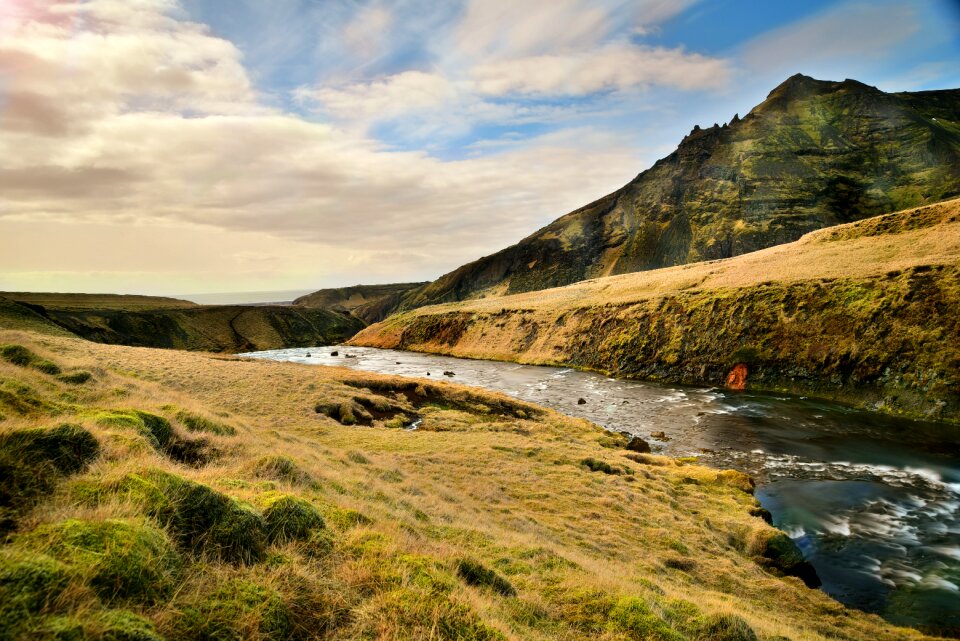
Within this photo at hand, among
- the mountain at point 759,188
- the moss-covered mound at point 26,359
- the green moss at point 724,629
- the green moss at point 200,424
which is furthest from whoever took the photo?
the mountain at point 759,188

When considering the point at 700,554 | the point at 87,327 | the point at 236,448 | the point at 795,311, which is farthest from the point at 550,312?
the point at 87,327

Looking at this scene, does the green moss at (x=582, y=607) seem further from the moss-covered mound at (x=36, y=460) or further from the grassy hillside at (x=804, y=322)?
the grassy hillside at (x=804, y=322)

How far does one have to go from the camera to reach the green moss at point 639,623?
713 cm

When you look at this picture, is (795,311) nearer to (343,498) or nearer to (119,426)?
(343,498)

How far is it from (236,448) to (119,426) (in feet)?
10.9

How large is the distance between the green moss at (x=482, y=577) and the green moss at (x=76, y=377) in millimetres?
15989

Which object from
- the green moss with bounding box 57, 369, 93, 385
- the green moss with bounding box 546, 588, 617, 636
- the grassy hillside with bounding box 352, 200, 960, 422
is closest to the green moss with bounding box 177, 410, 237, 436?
the green moss with bounding box 57, 369, 93, 385

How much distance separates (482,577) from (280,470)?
5.58m

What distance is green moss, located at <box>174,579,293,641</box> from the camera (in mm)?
4391

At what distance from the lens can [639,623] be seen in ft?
24.1

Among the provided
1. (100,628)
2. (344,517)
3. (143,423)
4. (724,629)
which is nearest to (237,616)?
(100,628)

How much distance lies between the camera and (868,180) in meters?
121

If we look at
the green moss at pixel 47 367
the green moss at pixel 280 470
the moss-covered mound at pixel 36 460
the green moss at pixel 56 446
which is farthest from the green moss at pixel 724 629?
the green moss at pixel 47 367

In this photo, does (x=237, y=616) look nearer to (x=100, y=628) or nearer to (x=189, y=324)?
(x=100, y=628)
